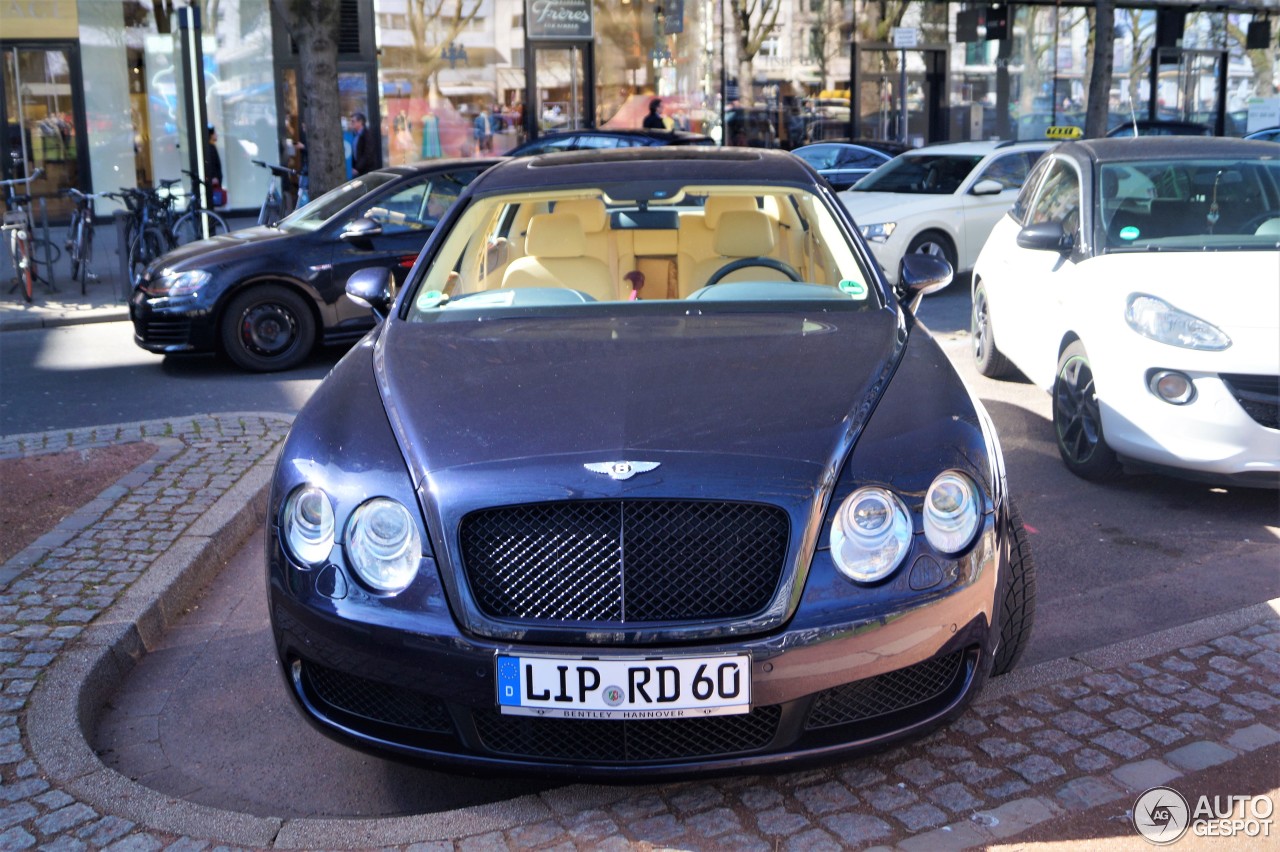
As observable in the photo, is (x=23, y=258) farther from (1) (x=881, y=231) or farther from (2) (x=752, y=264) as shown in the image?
(2) (x=752, y=264)

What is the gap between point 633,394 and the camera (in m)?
3.46

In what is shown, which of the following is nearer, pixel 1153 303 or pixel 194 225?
pixel 1153 303

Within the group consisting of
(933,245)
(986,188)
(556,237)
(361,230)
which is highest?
(556,237)

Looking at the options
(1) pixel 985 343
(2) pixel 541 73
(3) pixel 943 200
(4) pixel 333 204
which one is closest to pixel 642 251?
(1) pixel 985 343

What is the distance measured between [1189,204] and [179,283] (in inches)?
265

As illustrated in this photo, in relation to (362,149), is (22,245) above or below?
below

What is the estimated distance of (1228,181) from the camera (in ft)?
22.0

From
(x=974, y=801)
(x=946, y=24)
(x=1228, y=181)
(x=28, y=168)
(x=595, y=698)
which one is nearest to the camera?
(x=595, y=698)

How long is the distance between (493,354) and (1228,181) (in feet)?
14.9

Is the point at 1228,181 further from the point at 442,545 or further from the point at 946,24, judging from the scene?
the point at 946,24

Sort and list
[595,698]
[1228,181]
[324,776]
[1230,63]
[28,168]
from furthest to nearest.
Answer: [1230,63] → [28,168] → [1228,181] → [324,776] → [595,698]

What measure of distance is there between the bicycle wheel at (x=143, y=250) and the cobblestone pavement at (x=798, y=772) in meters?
9.57

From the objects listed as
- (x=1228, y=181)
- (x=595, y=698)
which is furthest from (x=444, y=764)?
(x=1228, y=181)

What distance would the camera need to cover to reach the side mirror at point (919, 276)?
480cm
